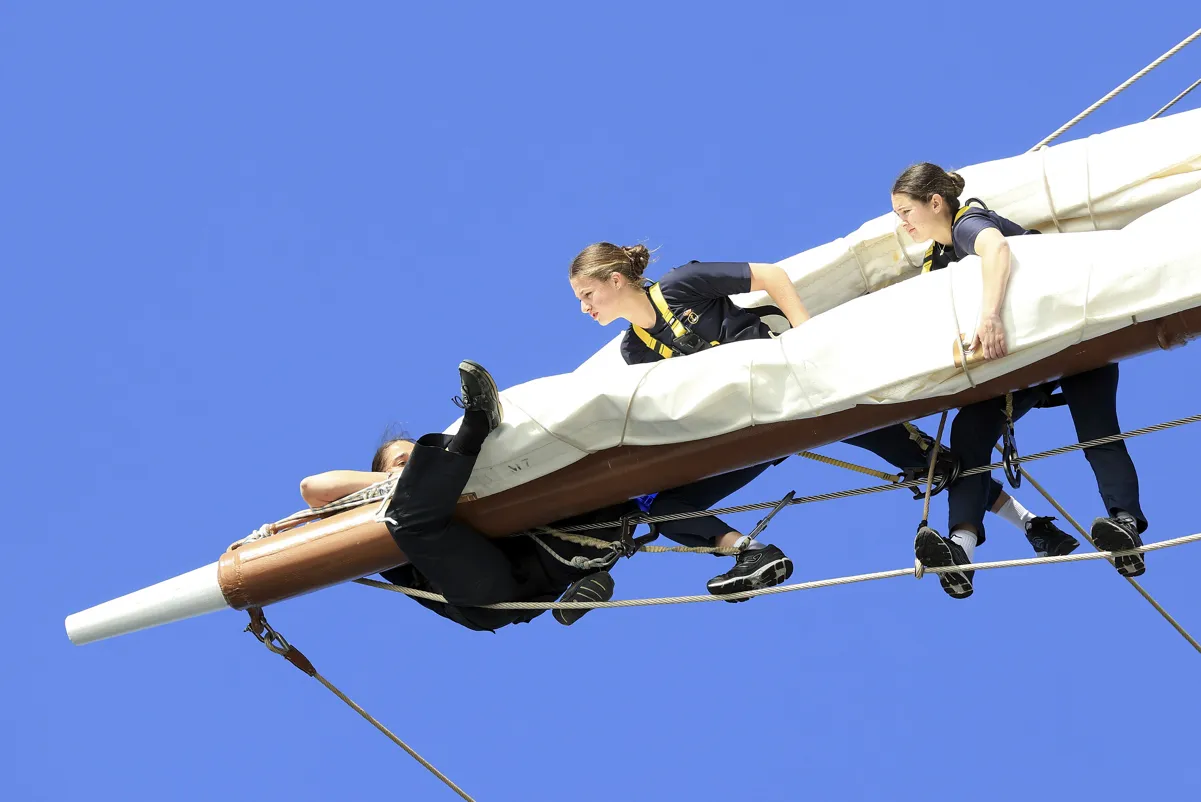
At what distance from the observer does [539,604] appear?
16.3 ft

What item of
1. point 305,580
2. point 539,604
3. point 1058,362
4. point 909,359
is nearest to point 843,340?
point 909,359

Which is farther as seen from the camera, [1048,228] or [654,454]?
[1048,228]

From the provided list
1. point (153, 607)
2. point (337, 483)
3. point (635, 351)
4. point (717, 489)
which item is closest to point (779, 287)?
point (635, 351)

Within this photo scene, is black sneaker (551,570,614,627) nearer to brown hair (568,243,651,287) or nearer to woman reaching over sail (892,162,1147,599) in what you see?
brown hair (568,243,651,287)

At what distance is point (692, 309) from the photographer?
4.91 meters

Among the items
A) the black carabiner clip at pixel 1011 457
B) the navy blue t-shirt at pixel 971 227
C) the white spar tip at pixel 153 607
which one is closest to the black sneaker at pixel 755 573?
the black carabiner clip at pixel 1011 457

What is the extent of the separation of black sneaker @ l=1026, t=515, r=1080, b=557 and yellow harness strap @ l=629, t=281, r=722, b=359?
1.01 m

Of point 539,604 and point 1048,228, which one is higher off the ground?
point 1048,228

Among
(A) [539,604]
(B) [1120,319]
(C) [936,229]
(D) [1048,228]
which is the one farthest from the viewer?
(D) [1048,228]

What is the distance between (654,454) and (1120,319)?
4.08ft

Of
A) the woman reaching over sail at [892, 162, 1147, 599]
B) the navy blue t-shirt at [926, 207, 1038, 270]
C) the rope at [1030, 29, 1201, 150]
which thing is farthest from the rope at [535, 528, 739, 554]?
the rope at [1030, 29, 1201, 150]

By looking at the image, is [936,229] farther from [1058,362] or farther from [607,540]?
[607,540]

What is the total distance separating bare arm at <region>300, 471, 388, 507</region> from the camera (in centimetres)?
507

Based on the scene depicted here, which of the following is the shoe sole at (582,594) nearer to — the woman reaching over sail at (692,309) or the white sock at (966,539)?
the woman reaching over sail at (692,309)
